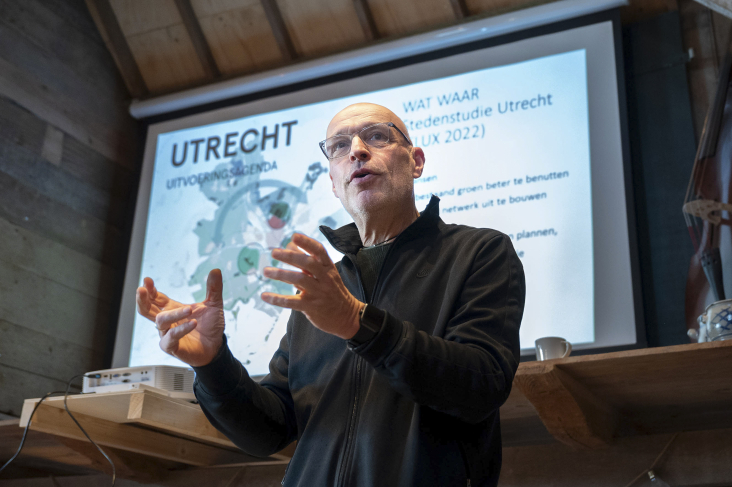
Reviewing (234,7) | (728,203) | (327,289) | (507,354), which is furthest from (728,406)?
(234,7)

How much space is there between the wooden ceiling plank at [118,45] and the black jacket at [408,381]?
2.91 m

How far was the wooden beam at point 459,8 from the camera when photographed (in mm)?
3262

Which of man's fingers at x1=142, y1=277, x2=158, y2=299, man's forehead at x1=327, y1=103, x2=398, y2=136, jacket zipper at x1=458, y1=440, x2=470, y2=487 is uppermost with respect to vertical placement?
man's forehead at x1=327, y1=103, x2=398, y2=136

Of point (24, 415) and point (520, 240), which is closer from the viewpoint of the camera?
point (24, 415)

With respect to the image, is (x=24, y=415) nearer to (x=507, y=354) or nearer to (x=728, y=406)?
(x=507, y=354)

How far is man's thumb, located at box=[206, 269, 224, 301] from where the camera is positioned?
3.77ft

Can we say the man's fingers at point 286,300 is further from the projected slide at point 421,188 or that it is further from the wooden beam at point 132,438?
the projected slide at point 421,188

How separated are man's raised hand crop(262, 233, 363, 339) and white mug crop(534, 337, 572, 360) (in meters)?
1.20

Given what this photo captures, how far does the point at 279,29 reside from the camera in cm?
357

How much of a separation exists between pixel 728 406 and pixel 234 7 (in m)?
2.84

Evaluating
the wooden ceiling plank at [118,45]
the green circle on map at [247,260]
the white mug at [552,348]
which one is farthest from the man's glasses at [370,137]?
the wooden ceiling plank at [118,45]

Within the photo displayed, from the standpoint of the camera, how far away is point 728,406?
1.92m

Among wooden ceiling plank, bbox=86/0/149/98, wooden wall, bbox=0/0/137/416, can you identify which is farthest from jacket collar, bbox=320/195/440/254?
wooden ceiling plank, bbox=86/0/149/98

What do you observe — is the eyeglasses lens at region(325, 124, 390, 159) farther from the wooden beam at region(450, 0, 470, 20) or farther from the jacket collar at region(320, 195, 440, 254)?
the wooden beam at region(450, 0, 470, 20)
